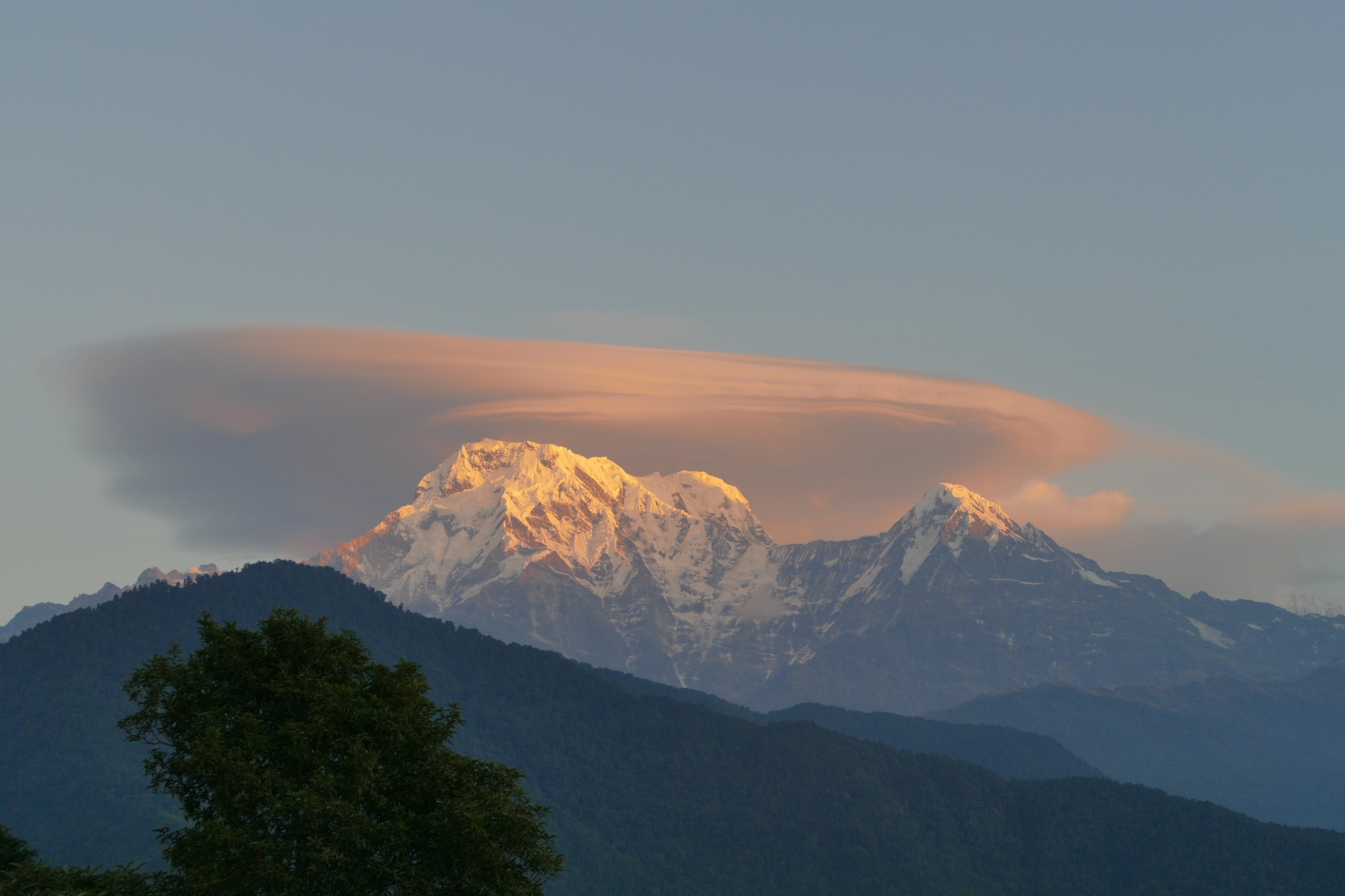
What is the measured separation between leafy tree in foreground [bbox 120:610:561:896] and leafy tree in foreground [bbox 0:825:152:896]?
8.61 ft

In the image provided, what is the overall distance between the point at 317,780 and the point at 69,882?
49.9 ft

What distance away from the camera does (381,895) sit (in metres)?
76.4

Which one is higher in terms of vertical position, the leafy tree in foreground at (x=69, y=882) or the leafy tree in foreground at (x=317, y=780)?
the leafy tree in foreground at (x=317, y=780)

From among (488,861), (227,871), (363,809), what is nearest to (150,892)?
(227,871)

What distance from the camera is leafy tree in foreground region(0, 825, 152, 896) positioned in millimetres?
74688

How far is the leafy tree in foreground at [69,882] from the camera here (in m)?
74.7

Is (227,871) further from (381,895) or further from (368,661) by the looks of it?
(368,661)

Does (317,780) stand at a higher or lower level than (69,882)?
higher

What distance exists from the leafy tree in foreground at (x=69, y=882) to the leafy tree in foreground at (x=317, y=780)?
262cm

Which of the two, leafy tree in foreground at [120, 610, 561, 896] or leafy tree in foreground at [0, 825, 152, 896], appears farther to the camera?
leafy tree in foreground at [0, 825, 152, 896]

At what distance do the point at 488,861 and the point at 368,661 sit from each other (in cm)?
1716

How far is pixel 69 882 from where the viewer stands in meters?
78.6

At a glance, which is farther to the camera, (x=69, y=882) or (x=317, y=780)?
(x=69, y=882)

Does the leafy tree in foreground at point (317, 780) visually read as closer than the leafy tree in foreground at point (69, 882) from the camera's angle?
Yes
